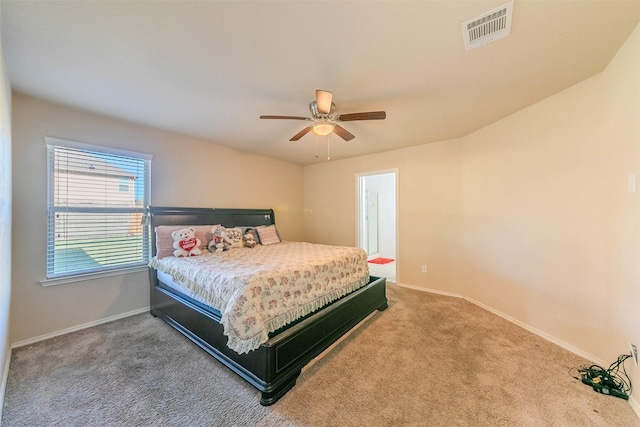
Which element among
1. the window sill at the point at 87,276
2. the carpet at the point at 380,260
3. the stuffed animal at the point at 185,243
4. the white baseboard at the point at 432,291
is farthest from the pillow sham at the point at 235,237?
the carpet at the point at 380,260

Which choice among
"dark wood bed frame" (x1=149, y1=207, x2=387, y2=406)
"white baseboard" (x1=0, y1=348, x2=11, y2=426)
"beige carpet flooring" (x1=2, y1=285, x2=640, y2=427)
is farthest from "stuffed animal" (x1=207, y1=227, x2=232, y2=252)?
"white baseboard" (x1=0, y1=348, x2=11, y2=426)

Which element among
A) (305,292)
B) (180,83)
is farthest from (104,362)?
(180,83)

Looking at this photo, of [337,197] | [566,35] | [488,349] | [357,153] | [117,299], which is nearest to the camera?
[566,35]

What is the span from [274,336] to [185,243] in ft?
6.28

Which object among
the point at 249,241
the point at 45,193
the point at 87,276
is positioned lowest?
the point at 87,276

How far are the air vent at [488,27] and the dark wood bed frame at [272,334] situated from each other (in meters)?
2.41

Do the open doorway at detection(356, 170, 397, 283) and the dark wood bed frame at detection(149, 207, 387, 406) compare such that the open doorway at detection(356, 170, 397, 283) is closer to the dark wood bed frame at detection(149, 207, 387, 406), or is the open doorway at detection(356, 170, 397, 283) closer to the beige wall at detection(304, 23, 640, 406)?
the beige wall at detection(304, 23, 640, 406)

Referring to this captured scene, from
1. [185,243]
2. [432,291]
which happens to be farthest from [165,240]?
[432,291]

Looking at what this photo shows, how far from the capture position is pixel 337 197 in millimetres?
5062

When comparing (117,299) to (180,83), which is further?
(117,299)

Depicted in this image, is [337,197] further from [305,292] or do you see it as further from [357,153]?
[305,292]

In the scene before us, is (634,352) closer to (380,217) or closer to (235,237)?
(235,237)

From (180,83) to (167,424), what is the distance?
2615mm

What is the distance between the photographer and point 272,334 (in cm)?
181
